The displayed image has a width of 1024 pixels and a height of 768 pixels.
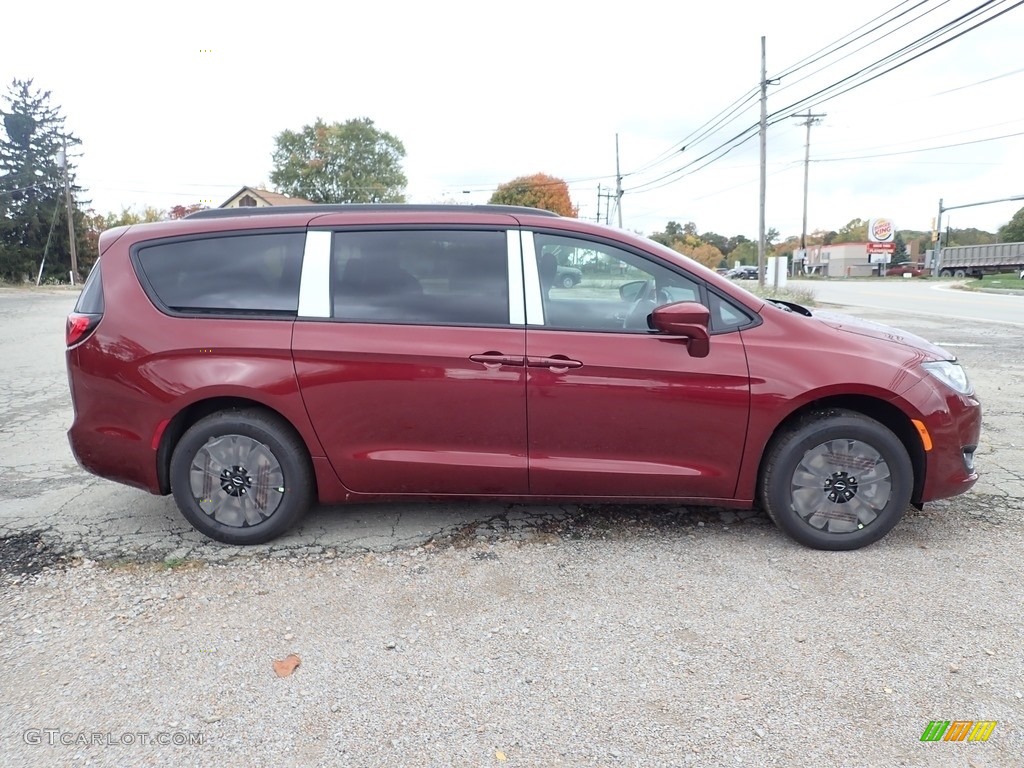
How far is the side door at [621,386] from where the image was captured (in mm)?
3369

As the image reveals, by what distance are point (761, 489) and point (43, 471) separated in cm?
494

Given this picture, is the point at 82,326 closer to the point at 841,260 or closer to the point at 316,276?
the point at 316,276

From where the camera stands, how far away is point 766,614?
2.92m

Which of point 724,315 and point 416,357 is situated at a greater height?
point 724,315

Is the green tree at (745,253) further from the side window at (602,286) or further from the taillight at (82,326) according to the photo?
the taillight at (82,326)

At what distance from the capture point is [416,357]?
341cm

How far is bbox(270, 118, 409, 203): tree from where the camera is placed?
7419 centimetres

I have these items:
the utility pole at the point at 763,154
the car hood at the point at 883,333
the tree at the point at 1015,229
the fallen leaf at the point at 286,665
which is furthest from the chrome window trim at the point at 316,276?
the tree at the point at 1015,229

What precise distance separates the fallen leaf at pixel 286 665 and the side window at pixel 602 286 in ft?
6.36

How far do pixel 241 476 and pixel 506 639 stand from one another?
67.4 inches

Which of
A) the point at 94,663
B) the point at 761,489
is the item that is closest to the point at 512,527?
the point at 761,489

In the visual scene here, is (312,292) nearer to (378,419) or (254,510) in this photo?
(378,419)

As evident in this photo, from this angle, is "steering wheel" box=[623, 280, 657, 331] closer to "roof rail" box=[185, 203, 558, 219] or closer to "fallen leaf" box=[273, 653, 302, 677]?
"roof rail" box=[185, 203, 558, 219]

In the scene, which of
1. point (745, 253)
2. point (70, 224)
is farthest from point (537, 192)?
point (745, 253)
